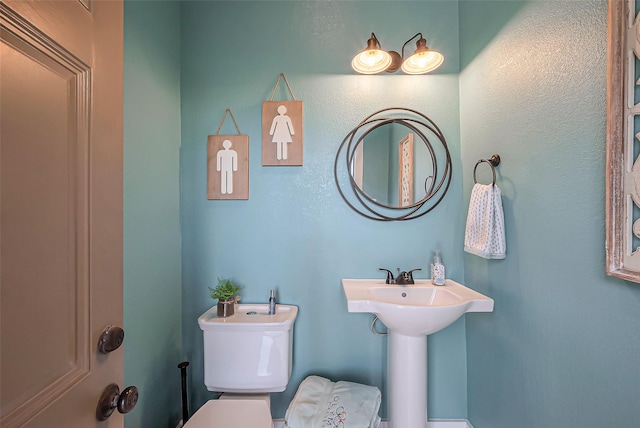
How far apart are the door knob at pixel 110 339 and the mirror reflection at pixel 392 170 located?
4.22 ft

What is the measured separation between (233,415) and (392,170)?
4.85 feet

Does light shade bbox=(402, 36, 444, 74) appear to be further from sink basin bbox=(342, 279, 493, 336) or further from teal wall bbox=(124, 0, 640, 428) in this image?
sink basin bbox=(342, 279, 493, 336)

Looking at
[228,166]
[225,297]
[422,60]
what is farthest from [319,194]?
[422,60]

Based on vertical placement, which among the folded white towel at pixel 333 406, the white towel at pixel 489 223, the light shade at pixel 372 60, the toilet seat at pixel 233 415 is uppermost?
the light shade at pixel 372 60

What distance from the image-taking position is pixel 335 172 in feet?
5.28

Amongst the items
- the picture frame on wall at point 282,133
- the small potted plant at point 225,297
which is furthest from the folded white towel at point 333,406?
the picture frame on wall at point 282,133

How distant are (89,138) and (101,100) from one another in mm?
103

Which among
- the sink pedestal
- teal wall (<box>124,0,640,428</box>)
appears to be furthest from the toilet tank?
the sink pedestal

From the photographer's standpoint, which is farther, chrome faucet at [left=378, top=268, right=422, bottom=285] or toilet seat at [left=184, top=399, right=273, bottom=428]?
chrome faucet at [left=378, top=268, right=422, bottom=285]

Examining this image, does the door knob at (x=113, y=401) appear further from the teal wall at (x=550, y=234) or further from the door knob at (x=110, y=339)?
the teal wall at (x=550, y=234)

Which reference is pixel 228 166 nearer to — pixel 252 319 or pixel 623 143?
pixel 252 319

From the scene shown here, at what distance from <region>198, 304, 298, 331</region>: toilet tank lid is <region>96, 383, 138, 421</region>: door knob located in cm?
80

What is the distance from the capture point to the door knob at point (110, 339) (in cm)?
58

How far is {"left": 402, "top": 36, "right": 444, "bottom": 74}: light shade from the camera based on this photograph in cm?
145
